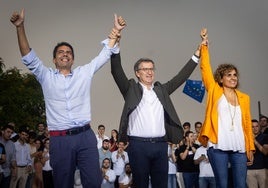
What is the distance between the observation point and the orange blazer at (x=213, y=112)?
16.0 feet

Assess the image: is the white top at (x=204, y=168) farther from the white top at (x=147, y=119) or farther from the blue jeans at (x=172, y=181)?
the white top at (x=147, y=119)

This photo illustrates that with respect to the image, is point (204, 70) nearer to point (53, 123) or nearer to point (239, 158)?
point (239, 158)

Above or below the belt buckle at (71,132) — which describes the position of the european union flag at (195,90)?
above

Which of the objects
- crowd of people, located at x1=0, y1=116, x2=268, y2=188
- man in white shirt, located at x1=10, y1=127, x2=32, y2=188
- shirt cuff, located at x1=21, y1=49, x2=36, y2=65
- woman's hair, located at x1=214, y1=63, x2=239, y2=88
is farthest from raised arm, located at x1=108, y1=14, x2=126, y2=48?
man in white shirt, located at x1=10, y1=127, x2=32, y2=188

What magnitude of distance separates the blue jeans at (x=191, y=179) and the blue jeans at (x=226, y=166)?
6292 millimetres

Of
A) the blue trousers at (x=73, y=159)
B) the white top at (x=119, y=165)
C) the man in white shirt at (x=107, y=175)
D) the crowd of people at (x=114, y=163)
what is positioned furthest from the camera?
the white top at (x=119, y=165)

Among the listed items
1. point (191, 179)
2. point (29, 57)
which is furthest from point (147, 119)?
point (191, 179)

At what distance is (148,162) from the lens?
4.65 metres

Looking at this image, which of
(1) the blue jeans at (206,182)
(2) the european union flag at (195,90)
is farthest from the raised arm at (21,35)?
(2) the european union flag at (195,90)

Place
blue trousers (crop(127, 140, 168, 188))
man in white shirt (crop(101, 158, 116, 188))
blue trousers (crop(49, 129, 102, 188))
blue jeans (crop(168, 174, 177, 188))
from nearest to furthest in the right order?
blue trousers (crop(49, 129, 102, 188)) → blue trousers (crop(127, 140, 168, 188)) → blue jeans (crop(168, 174, 177, 188)) → man in white shirt (crop(101, 158, 116, 188))

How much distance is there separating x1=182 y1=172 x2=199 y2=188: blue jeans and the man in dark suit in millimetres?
6432

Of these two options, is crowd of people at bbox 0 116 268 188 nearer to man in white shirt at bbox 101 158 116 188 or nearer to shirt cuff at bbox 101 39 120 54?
man in white shirt at bbox 101 158 116 188

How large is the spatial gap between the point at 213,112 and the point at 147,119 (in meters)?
0.77

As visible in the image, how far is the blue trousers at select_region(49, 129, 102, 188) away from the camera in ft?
13.7
